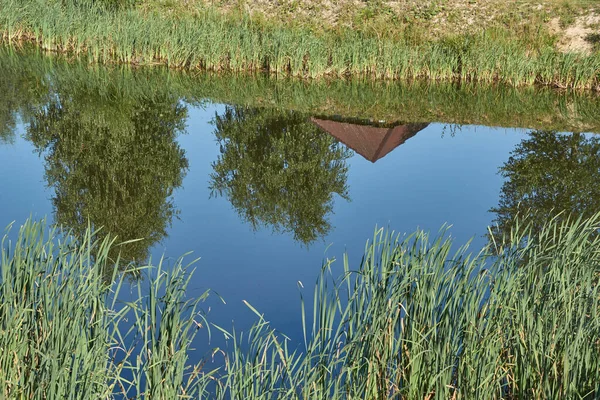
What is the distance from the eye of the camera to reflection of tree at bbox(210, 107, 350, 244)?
33.4 ft

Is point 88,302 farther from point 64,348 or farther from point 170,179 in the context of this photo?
point 170,179

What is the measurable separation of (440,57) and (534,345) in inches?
591

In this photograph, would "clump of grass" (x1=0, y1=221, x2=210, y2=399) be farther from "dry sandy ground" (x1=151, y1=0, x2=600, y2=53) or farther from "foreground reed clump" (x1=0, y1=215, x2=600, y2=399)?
"dry sandy ground" (x1=151, y1=0, x2=600, y2=53)

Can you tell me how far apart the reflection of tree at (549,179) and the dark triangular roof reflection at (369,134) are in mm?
1984

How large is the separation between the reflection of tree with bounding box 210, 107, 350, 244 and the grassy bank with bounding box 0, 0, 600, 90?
10.7 feet

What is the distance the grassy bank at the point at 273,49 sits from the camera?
59.9 feet

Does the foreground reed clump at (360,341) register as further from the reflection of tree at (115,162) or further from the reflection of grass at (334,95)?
the reflection of grass at (334,95)

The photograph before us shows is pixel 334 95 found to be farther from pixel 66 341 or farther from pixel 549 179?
pixel 66 341

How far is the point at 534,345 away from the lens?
15.0 feet

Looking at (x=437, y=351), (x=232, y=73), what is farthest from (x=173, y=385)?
(x=232, y=73)

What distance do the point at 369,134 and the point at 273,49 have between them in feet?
16.6

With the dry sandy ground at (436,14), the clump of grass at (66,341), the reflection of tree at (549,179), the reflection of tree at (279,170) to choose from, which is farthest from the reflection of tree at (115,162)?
the dry sandy ground at (436,14)

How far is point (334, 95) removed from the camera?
1712cm

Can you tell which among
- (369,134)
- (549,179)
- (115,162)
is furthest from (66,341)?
(369,134)
